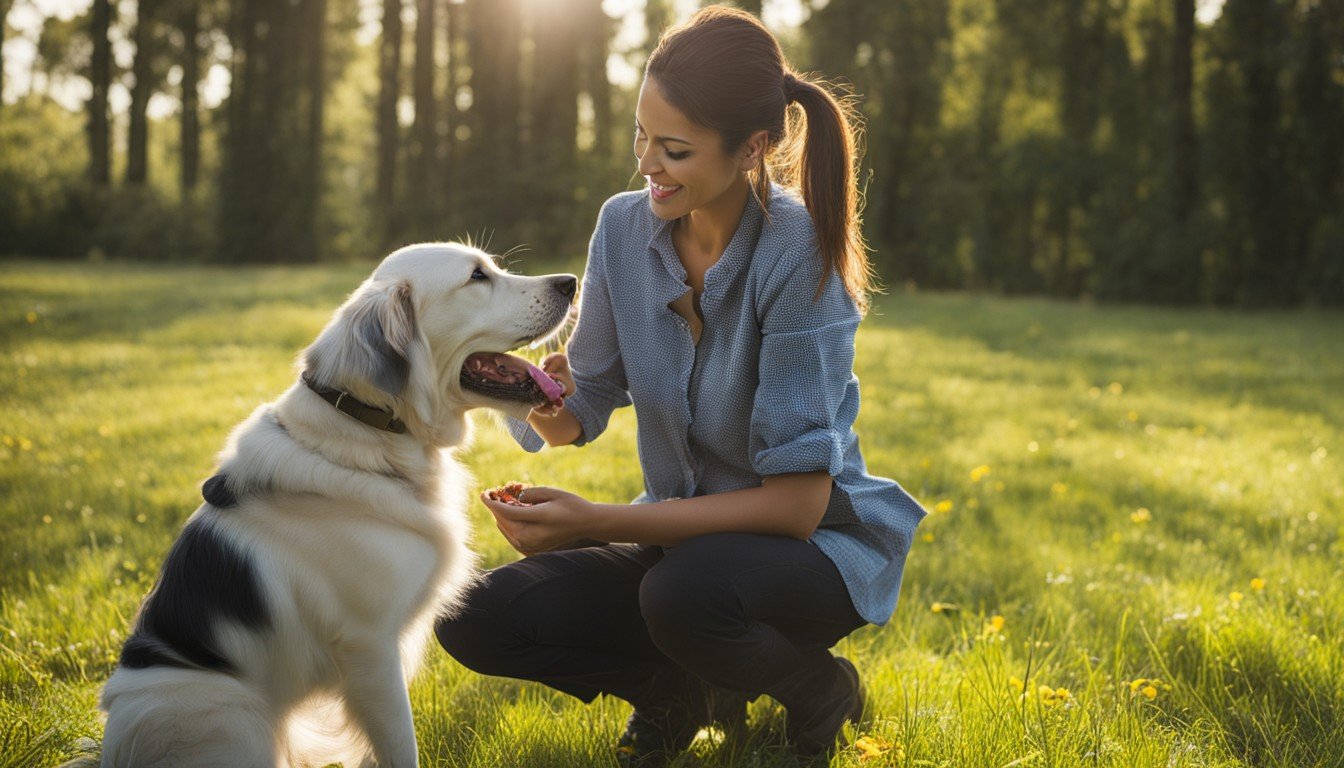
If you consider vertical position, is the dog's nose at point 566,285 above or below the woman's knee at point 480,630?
above

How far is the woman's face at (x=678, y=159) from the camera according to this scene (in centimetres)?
265

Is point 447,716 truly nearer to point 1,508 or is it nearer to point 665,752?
point 665,752

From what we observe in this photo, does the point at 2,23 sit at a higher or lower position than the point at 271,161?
higher

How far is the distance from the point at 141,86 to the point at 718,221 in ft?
111

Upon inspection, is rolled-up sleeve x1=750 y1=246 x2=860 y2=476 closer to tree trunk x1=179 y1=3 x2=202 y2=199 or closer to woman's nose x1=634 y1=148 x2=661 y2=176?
woman's nose x1=634 y1=148 x2=661 y2=176

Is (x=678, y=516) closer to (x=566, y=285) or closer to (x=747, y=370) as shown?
(x=747, y=370)

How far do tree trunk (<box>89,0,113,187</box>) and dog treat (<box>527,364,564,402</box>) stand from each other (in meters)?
30.0

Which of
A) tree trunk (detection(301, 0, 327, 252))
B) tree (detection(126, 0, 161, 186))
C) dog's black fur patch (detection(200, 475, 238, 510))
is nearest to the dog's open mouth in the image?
dog's black fur patch (detection(200, 475, 238, 510))

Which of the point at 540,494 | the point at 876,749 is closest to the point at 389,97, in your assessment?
the point at 540,494

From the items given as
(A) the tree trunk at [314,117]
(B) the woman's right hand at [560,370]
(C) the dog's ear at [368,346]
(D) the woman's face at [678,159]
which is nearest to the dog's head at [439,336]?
(C) the dog's ear at [368,346]

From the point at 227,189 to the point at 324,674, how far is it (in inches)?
945

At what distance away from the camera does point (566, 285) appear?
293 centimetres

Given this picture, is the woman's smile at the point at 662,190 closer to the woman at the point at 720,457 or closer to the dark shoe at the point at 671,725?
the woman at the point at 720,457

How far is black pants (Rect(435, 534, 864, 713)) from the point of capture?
2588mm
